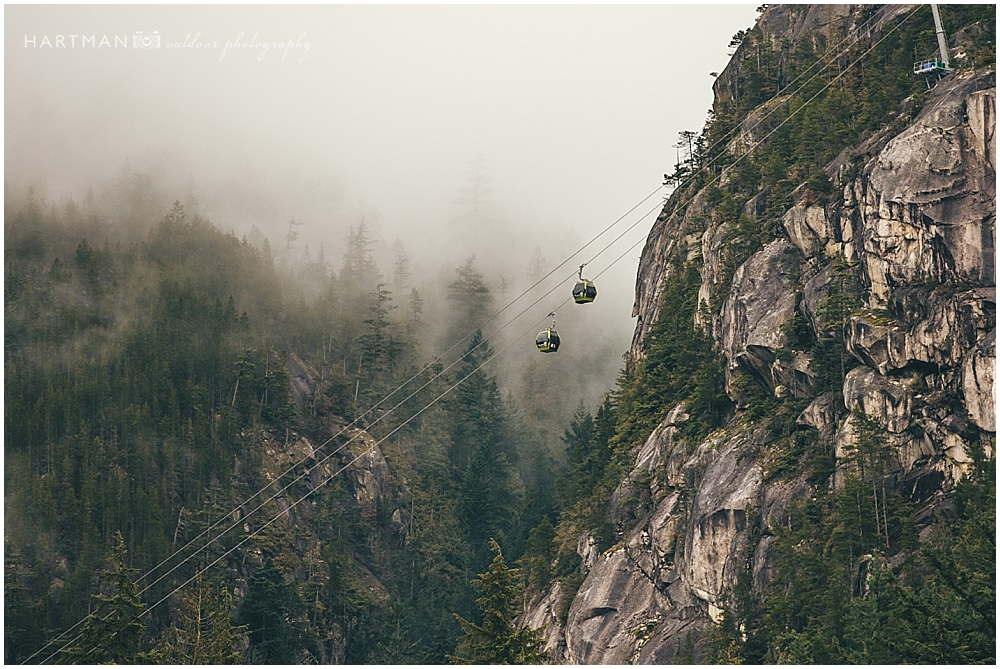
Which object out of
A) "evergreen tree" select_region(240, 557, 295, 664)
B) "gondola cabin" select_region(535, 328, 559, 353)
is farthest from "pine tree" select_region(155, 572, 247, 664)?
"gondola cabin" select_region(535, 328, 559, 353)

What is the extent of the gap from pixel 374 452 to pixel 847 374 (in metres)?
73.9

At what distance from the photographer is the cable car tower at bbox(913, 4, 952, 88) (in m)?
71.5

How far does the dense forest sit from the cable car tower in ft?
3.84

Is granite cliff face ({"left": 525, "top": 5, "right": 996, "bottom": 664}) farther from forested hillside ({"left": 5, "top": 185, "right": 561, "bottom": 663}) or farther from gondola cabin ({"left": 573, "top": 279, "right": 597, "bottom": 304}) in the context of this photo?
forested hillside ({"left": 5, "top": 185, "right": 561, "bottom": 663})

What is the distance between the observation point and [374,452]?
13525cm

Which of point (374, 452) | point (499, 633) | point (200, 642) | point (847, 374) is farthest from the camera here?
point (374, 452)

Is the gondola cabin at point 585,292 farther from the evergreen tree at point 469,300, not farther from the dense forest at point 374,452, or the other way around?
the evergreen tree at point 469,300

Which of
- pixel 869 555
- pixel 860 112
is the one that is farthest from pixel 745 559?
pixel 860 112

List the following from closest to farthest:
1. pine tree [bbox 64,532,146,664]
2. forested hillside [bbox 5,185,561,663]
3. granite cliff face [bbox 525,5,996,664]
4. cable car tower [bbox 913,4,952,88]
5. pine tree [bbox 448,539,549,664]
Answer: pine tree [bbox 448,539,549,664]
pine tree [bbox 64,532,146,664]
granite cliff face [bbox 525,5,996,664]
cable car tower [bbox 913,4,952,88]
forested hillside [bbox 5,185,561,663]

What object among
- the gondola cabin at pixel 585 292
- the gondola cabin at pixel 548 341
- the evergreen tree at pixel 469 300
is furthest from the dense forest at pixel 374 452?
the gondola cabin at pixel 585 292

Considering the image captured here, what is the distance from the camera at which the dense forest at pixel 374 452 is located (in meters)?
60.9

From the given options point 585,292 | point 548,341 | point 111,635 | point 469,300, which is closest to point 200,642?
point 111,635

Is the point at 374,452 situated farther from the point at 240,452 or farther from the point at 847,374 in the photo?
the point at 847,374

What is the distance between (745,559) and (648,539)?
35.2 feet
